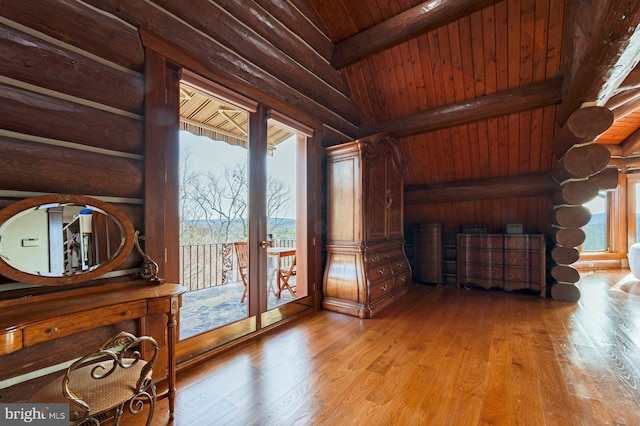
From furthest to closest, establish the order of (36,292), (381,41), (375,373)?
(381,41) → (375,373) → (36,292)

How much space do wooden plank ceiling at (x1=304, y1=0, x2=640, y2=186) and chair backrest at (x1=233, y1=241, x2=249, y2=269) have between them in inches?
108

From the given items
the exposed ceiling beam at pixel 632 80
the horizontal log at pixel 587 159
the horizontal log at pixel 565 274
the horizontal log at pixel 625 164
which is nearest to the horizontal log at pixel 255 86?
the horizontal log at pixel 587 159

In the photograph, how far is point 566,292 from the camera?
4156 mm

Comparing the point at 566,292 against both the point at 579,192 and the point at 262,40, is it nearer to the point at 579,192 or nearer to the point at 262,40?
the point at 579,192

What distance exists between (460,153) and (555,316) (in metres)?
2.57

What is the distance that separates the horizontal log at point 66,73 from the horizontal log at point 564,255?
544 centimetres

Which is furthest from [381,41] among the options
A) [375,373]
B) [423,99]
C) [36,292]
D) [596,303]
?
[596,303]

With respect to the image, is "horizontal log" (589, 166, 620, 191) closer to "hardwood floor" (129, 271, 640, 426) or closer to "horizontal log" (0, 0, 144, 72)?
"hardwood floor" (129, 271, 640, 426)

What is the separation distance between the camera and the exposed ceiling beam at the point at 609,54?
1.76 m

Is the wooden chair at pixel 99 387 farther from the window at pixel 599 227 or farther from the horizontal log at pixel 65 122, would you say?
the window at pixel 599 227

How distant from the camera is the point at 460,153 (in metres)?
4.57

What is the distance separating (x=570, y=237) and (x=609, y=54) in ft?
9.47

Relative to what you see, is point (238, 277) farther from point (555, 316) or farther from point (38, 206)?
point (555, 316)

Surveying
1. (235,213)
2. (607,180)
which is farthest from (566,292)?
(235,213)
